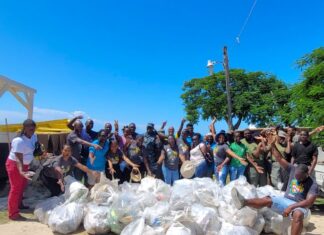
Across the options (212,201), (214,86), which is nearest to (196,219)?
(212,201)

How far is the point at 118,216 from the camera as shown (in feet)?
15.5

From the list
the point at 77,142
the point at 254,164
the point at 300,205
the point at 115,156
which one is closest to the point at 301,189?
the point at 300,205

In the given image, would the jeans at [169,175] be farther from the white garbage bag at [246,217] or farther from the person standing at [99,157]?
the white garbage bag at [246,217]

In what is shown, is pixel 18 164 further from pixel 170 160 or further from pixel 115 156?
pixel 170 160

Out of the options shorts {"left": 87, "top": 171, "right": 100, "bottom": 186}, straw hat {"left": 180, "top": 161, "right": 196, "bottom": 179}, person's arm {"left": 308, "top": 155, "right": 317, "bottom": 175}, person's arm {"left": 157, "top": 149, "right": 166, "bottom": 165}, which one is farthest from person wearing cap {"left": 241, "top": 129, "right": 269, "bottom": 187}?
shorts {"left": 87, "top": 171, "right": 100, "bottom": 186}

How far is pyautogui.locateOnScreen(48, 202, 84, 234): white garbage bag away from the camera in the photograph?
4.93 metres

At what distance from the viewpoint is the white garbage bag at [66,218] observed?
4926mm

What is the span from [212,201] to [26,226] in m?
2.86

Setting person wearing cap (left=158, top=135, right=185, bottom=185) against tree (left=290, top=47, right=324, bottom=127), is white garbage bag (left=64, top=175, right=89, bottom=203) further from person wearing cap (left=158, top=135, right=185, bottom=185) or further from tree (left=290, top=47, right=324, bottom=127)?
tree (left=290, top=47, right=324, bottom=127)

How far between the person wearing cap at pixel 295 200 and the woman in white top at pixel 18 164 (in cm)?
335

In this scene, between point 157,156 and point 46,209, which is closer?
point 46,209

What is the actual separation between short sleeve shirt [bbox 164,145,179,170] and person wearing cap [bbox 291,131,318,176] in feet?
7.03

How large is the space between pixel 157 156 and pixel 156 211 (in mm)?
2020

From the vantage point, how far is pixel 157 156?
6.53 m
